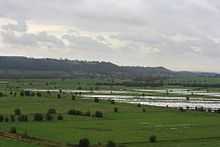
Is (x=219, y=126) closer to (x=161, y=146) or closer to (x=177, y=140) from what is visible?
(x=177, y=140)

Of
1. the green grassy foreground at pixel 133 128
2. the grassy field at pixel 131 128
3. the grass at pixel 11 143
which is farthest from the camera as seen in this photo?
the green grassy foreground at pixel 133 128

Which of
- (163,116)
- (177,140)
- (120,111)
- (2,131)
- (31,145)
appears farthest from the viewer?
(120,111)

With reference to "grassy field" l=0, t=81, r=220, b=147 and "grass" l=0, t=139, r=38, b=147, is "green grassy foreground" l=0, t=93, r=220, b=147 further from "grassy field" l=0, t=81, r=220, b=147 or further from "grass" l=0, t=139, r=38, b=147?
"grass" l=0, t=139, r=38, b=147

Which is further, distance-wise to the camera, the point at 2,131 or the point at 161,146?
the point at 2,131

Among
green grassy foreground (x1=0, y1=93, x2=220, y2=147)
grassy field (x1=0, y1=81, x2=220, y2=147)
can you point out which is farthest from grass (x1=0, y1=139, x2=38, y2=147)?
green grassy foreground (x1=0, y1=93, x2=220, y2=147)

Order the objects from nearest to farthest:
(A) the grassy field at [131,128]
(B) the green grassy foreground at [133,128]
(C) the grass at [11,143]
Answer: (C) the grass at [11,143]
(A) the grassy field at [131,128]
(B) the green grassy foreground at [133,128]

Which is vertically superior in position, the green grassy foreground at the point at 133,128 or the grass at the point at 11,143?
the green grassy foreground at the point at 133,128

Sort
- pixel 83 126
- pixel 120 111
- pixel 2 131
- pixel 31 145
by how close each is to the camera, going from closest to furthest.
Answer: pixel 31 145 → pixel 2 131 → pixel 83 126 → pixel 120 111

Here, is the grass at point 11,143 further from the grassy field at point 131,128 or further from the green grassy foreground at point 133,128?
the green grassy foreground at point 133,128

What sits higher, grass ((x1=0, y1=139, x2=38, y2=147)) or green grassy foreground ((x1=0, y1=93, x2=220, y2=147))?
green grassy foreground ((x1=0, y1=93, x2=220, y2=147))

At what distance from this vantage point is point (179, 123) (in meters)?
62.7

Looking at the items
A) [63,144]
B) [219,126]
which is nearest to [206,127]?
[219,126]

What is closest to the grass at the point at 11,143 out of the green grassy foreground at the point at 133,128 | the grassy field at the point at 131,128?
the grassy field at the point at 131,128

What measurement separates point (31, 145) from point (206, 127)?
2471 cm
